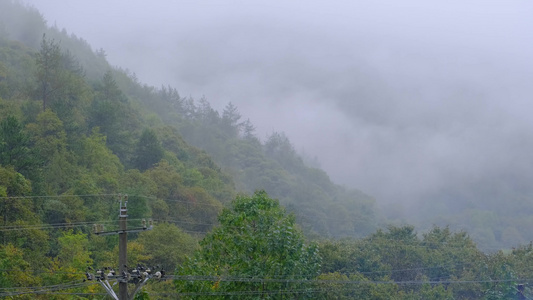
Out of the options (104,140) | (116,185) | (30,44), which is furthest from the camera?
(30,44)

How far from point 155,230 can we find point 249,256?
23287 millimetres

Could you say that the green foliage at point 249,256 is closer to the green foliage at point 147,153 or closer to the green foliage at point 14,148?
the green foliage at point 14,148

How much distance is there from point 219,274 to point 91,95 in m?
62.5

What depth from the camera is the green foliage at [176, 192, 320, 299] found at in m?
30.1

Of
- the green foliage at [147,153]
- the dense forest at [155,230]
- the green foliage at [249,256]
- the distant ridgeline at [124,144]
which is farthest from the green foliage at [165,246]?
the green foliage at [147,153]

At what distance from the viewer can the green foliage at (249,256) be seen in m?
30.1

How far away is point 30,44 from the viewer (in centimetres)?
12812

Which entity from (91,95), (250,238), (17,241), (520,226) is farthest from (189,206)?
(520,226)

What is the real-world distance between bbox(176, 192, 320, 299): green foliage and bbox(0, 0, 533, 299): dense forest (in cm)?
6

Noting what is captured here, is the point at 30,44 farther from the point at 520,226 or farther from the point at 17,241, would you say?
the point at 520,226

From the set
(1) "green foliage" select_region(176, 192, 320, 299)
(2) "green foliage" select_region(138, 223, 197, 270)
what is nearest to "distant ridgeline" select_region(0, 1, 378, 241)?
(2) "green foliage" select_region(138, 223, 197, 270)

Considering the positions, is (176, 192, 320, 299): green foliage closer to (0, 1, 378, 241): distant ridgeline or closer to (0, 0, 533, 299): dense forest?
(0, 0, 533, 299): dense forest

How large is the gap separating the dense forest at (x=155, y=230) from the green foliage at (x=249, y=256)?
6 centimetres

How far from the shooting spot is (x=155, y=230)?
52875 millimetres
